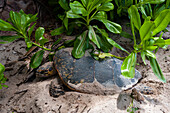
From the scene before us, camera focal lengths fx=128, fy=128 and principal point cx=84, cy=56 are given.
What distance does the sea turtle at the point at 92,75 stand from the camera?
172 centimetres

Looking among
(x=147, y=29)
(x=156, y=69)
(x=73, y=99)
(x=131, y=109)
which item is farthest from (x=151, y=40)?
(x=73, y=99)

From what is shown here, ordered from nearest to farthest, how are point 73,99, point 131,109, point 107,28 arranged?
point 131,109 → point 73,99 → point 107,28

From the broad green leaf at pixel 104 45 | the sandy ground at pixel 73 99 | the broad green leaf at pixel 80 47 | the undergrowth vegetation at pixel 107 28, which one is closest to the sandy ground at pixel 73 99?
the sandy ground at pixel 73 99

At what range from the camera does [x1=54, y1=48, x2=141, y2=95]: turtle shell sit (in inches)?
67.8

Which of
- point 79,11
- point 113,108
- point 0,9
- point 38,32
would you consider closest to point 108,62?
point 113,108

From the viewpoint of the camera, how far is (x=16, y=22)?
1722mm

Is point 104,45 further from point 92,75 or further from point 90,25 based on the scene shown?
point 92,75

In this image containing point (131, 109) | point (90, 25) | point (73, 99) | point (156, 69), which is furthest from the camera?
point (90, 25)

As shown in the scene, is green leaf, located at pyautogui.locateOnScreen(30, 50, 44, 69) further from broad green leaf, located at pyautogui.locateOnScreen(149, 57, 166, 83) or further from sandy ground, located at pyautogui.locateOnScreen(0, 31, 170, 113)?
broad green leaf, located at pyautogui.locateOnScreen(149, 57, 166, 83)

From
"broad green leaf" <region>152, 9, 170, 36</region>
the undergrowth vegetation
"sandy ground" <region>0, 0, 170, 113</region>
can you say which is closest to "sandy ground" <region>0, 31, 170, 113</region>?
"sandy ground" <region>0, 0, 170, 113</region>

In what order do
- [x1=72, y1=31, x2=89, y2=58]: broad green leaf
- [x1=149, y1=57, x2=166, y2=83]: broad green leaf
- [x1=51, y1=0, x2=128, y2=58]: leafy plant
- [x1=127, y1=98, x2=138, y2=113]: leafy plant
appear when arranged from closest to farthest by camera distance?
[x1=127, y1=98, x2=138, y2=113]: leafy plant < [x1=149, y1=57, x2=166, y2=83]: broad green leaf < [x1=51, y1=0, x2=128, y2=58]: leafy plant < [x1=72, y1=31, x2=89, y2=58]: broad green leaf

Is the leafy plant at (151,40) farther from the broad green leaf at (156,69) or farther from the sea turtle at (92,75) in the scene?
the sea turtle at (92,75)

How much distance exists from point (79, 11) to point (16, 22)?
2.85 ft

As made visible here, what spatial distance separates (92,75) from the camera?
5.88 feet
